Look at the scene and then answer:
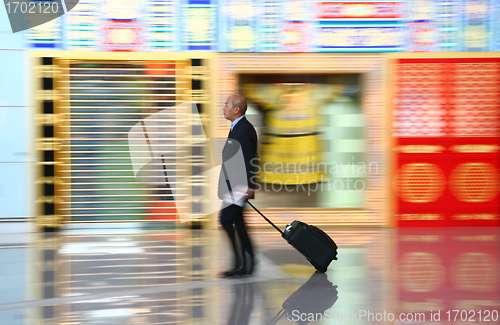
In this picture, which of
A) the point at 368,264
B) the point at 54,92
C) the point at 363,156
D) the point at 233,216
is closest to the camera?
the point at 233,216

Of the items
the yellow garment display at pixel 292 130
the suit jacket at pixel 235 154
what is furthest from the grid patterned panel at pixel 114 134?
the suit jacket at pixel 235 154

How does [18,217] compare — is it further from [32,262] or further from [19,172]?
[32,262]

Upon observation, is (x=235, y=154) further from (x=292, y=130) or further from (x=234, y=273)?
(x=292, y=130)

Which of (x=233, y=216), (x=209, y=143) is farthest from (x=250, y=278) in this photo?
(x=209, y=143)

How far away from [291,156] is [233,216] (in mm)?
3162

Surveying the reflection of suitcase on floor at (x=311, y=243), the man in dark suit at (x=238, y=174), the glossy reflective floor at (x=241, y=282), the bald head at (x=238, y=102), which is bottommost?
the glossy reflective floor at (x=241, y=282)

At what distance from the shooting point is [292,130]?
739cm

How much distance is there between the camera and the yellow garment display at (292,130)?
7363 mm

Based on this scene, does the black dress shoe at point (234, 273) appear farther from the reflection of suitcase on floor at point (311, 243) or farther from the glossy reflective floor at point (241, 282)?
→ the reflection of suitcase on floor at point (311, 243)

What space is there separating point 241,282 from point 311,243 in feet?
2.46

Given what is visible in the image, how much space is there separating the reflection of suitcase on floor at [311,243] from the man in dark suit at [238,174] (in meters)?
0.27

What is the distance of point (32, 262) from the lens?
5203 mm

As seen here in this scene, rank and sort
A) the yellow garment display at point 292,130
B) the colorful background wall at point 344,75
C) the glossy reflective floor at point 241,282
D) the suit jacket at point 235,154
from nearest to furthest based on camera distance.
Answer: the glossy reflective floor at point 241,282
the suit jacket at point 235,154
the colorful background wall at point 344,75
the yellow garment display at point 292,130

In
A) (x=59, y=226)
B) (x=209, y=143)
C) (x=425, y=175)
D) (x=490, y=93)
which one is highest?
(x=490, y=93)
